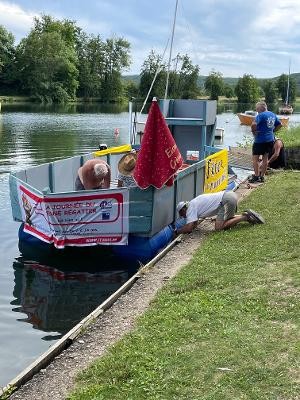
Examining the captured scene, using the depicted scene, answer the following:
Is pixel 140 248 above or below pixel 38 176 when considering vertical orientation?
below

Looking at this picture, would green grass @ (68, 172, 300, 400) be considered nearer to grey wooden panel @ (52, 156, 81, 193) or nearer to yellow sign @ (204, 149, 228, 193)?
yellow sign @ (204, 149, 228, 193)

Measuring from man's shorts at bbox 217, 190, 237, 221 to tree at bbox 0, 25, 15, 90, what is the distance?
9370 centimetres

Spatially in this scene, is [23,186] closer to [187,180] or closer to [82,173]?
[82,173]

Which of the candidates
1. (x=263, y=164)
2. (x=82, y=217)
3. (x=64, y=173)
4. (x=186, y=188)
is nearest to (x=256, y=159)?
(x=263, y=164)

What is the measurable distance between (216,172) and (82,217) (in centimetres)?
555

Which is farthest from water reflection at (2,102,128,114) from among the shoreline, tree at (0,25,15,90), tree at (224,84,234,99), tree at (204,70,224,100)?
the shoreline

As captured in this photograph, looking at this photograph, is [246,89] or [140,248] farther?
[246,89]

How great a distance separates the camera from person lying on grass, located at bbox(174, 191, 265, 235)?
10172mm

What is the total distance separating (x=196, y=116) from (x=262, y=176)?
308 centimetres

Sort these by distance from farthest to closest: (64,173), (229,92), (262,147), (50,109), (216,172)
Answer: (229,92) < (50,109) < (262,147) < (216,172) < (64,173)

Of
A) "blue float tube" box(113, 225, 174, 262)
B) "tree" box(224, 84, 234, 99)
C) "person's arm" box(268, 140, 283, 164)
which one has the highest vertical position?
"tree" box(224, 84, 234, 99)

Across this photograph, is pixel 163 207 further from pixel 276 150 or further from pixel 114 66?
pixel 114 66

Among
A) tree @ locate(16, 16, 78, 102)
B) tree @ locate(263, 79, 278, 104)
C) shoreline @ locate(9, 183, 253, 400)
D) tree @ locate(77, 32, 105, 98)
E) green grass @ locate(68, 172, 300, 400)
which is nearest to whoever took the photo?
green grass @ locate(68, 172, 300, 400)

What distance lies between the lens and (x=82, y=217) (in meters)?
9.70
